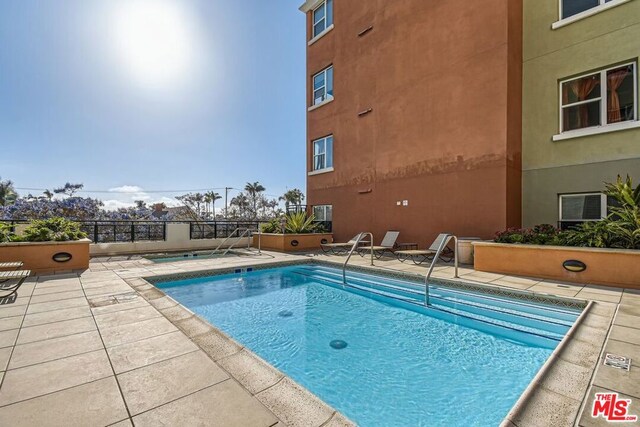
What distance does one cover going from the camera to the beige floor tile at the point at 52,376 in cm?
219

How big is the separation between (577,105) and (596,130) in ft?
3.12

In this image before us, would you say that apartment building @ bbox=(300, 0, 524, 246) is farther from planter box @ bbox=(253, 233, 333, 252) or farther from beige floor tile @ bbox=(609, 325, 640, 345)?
beige floor tile @ bbox=(609, 325, 640, 345)

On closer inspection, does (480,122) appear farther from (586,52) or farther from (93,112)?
(93,112)

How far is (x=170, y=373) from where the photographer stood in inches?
96.4

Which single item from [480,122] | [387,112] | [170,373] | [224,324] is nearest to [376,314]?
[224,324]

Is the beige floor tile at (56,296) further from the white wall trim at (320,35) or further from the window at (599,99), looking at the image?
the white wall trim at (320,35)

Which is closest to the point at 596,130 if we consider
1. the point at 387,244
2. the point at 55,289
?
the point at 387,244

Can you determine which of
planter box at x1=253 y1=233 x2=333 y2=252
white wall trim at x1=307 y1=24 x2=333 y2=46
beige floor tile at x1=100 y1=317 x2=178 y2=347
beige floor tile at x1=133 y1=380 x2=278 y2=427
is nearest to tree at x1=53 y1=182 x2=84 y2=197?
Answer: planter box at x1=253 y1=233 x2=333 y2=252

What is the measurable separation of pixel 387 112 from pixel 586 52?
550 cm

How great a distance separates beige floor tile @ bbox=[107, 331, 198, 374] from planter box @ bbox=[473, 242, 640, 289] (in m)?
6.48

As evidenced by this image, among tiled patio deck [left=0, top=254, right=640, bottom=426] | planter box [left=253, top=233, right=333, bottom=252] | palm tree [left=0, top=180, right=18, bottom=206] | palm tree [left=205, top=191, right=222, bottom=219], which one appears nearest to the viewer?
tiled patio deck [left=0, top=254, right=640, bottom=426]

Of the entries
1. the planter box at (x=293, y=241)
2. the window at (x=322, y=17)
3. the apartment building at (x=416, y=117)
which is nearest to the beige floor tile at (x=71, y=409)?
the apartment building at (x=416, y=117)

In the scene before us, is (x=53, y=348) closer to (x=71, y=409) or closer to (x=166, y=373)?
(x=71, y=409)

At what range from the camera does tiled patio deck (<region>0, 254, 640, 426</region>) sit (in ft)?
6.30
